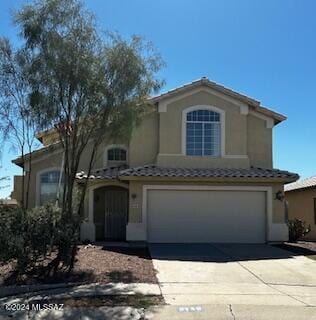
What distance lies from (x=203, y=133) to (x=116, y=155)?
4.19 metres

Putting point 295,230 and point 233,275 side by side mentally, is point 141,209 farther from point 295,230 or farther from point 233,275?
point 233,275

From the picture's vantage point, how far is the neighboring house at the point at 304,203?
2675 centimetres

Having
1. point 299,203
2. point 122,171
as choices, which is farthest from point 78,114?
point 299,203

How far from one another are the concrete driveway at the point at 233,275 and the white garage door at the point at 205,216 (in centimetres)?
122

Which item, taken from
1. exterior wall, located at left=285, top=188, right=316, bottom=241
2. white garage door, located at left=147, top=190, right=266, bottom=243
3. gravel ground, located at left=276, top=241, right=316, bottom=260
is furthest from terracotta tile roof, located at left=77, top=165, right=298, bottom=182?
exterior wall, located at left=285, top=188, right=316, bottom=241

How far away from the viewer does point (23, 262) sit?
11.4m

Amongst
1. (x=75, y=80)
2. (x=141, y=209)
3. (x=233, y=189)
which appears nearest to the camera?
(x=75, y=80)

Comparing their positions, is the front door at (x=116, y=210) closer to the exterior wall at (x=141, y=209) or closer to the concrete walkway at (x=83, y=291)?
the exterior wall at (x=141, y=209)

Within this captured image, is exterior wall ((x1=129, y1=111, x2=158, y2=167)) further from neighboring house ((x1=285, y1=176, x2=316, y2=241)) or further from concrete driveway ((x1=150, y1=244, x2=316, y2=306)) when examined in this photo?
neighboring house ((x1=285, y1=176, x2=316, y2=241))

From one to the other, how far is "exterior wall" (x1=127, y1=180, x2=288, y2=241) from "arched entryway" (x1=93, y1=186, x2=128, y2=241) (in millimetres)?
1944

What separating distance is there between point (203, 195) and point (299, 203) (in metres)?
10.8

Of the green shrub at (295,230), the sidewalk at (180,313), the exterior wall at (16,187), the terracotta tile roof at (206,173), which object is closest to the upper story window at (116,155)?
the terracotta tile roof at (206,173)

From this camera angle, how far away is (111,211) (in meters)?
21.8

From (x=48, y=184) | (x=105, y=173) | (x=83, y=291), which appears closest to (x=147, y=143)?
(x=105, y=173)
